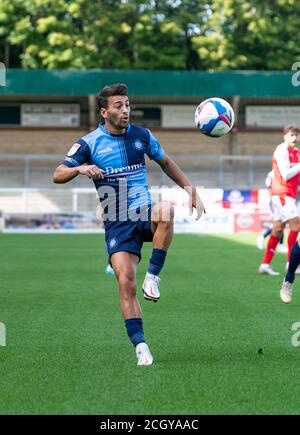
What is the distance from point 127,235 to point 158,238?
0.79ft

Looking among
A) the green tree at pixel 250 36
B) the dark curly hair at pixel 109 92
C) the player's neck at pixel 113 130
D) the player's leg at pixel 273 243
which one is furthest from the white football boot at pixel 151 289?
the green tree at pixel 250 36

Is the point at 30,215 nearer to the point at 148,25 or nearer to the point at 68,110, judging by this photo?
the point at 68,110

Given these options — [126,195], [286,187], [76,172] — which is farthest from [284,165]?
[76,172]

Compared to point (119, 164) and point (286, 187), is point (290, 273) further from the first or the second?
point (286, 187)

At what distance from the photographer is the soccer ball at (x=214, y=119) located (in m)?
8.47

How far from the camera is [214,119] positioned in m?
8.46

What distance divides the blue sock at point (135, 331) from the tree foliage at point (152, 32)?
122 ft

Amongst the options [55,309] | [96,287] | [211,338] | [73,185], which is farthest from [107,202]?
[73,185]

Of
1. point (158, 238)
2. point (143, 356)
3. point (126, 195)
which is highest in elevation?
point (126, 195)

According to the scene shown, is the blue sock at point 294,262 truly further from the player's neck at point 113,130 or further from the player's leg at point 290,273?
→ the player's neck at point 113,130

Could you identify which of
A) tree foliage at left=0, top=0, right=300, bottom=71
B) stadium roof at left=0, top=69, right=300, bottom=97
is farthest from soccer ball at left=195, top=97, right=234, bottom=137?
tree foliage at left=0, top=0, right=300, bottom=71

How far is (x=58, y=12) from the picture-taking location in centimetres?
4481

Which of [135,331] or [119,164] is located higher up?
[119,164]

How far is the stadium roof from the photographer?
3900 centimetres
